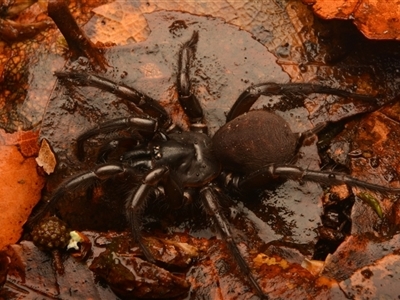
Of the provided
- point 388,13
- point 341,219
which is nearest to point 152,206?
point 341,219

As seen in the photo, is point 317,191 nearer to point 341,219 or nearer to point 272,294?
point 341,219

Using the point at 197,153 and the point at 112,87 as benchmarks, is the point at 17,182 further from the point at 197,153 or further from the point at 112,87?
the point at 197,153

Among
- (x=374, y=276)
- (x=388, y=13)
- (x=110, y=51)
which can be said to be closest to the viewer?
(x=374, y=276)

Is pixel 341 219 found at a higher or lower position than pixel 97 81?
lower

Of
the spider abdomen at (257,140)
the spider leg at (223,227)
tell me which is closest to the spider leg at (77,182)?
the spider leg at (223,227)

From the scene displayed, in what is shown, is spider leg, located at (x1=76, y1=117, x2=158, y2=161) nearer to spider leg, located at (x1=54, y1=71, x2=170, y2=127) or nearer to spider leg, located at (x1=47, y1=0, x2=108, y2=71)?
spider leg, located at (x1=54, y1=71, x2=170, y2=127)

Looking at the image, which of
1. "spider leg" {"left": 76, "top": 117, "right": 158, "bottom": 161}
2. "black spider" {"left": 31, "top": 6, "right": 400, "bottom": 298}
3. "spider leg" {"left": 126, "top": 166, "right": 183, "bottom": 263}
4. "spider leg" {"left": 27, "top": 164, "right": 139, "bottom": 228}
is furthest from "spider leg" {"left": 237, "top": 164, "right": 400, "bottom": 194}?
"spider leg" {"left": 27, "top": 164, "right": 139, "bottom": 228}
